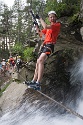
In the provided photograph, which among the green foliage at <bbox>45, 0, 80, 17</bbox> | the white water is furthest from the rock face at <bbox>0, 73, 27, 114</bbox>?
the green foliage at <bbox>45, 0, 80, 17</bbox>

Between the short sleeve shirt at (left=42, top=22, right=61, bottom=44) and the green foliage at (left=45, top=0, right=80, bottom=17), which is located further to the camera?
the green foliage at (left=45, top=0, right=80, bottom=17)

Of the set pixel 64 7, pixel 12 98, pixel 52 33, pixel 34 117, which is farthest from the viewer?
pixel 12 98

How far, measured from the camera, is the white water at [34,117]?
35.9ft

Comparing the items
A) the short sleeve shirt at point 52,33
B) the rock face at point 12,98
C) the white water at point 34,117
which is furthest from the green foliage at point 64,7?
→ the short sleeve shirt at point 52,33

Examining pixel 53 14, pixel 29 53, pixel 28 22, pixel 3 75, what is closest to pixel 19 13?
pixel 28 22

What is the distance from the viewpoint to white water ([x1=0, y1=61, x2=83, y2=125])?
10953 millimetres

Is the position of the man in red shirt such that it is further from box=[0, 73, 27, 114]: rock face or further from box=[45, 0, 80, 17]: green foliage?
box=[45, 0, 80, 17]: green foliage

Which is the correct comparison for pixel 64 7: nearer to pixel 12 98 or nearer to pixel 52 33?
pixel 12 98

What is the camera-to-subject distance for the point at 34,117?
12172 millimetres

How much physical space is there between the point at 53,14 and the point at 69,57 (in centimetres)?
859

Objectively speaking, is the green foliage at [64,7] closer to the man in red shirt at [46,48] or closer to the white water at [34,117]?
the white water at [34,117]

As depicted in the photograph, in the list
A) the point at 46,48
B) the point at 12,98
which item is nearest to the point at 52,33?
Result: the point at 46,48

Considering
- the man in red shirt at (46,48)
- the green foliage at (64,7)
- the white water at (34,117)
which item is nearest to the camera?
the man in red shirt at (46,48)

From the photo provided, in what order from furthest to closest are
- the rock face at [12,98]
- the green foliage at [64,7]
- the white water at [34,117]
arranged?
1. the green foliage at [64,7]
2. the rock face at [12,98]
3. the white water at [34,117]
